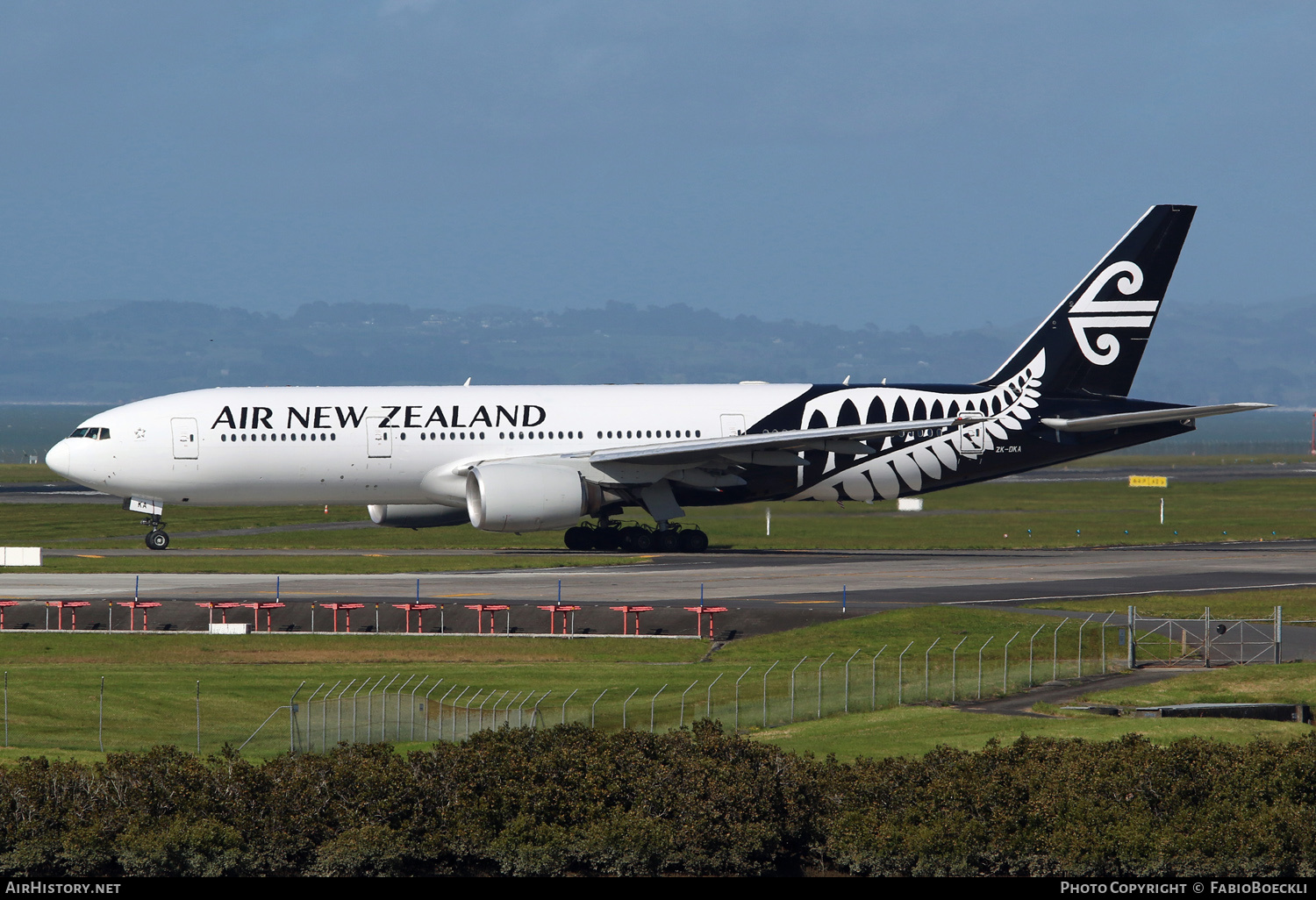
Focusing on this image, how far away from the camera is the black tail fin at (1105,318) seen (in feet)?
184

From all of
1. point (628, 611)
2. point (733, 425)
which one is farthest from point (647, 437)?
point (628, 611)

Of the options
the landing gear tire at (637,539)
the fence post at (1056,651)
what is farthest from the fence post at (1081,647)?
the landing gear tire at (637,539)

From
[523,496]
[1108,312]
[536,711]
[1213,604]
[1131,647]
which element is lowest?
[536,711]

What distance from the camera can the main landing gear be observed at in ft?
180

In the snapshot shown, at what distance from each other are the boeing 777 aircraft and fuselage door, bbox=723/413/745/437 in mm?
73

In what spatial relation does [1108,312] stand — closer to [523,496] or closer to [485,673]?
[523,496]

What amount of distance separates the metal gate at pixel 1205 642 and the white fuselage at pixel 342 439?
66.4 feet

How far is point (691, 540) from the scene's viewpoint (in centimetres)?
5512

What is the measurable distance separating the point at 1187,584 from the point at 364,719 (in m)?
28.5

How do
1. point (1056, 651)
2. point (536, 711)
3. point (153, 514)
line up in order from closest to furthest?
point (536, 711) < point (1056, 651) < point (153, 514)

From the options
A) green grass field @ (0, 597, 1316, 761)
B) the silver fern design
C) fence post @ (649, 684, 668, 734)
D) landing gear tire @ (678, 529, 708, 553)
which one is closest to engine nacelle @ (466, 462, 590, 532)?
landing gear tire @ (678, 529, 708, 553)

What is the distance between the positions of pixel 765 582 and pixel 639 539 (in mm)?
9965

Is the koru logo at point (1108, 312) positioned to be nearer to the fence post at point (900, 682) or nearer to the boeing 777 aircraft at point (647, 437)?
the boeing 777 aircraft at point (647, 437)

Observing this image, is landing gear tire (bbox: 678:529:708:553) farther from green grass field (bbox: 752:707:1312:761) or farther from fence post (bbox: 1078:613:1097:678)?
green grass field (bbox: 752:707:1312:761)
